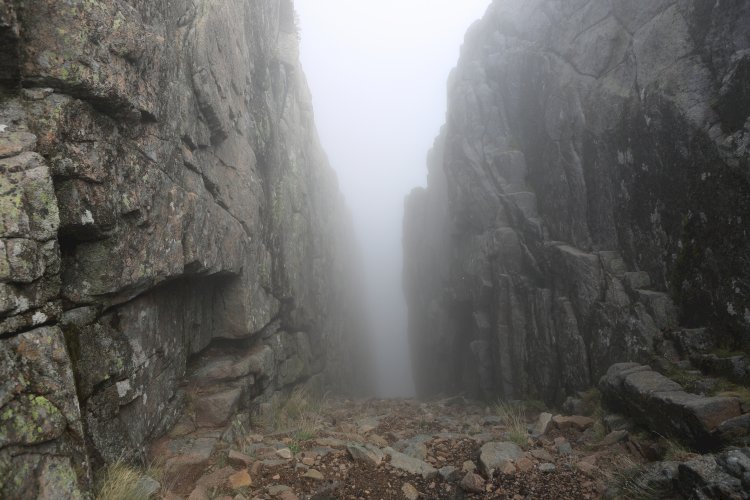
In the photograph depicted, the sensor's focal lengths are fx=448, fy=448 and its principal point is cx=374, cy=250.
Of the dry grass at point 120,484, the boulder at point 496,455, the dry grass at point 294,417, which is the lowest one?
the dry grass at point 294,417

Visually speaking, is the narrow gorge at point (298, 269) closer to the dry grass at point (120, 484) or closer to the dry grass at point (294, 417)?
the dry grass at point (120, 484)

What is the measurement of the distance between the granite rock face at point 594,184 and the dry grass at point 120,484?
1180 centimetres

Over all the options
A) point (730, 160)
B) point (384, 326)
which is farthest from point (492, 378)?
point (384, 326)

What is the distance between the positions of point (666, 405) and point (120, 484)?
9.48 metres

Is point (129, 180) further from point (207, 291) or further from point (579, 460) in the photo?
point (579, 460)

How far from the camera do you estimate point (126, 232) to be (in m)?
8.17

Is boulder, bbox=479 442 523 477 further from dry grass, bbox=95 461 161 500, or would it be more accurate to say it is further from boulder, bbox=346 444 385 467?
dry grass, bbox=95 461 161 500

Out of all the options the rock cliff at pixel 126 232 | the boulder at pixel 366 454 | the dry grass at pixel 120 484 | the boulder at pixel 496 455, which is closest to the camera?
the rock cliff at pixel 126 232

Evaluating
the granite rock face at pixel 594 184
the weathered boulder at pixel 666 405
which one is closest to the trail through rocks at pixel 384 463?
the weathered boulder at pixel 666 405

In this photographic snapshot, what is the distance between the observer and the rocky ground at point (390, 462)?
24.7 feet

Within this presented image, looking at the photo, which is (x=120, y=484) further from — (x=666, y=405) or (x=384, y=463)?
(x=666, y=405)

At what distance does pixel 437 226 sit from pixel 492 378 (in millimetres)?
18292

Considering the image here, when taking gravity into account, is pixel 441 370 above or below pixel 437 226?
below

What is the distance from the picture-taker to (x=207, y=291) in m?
12.6
